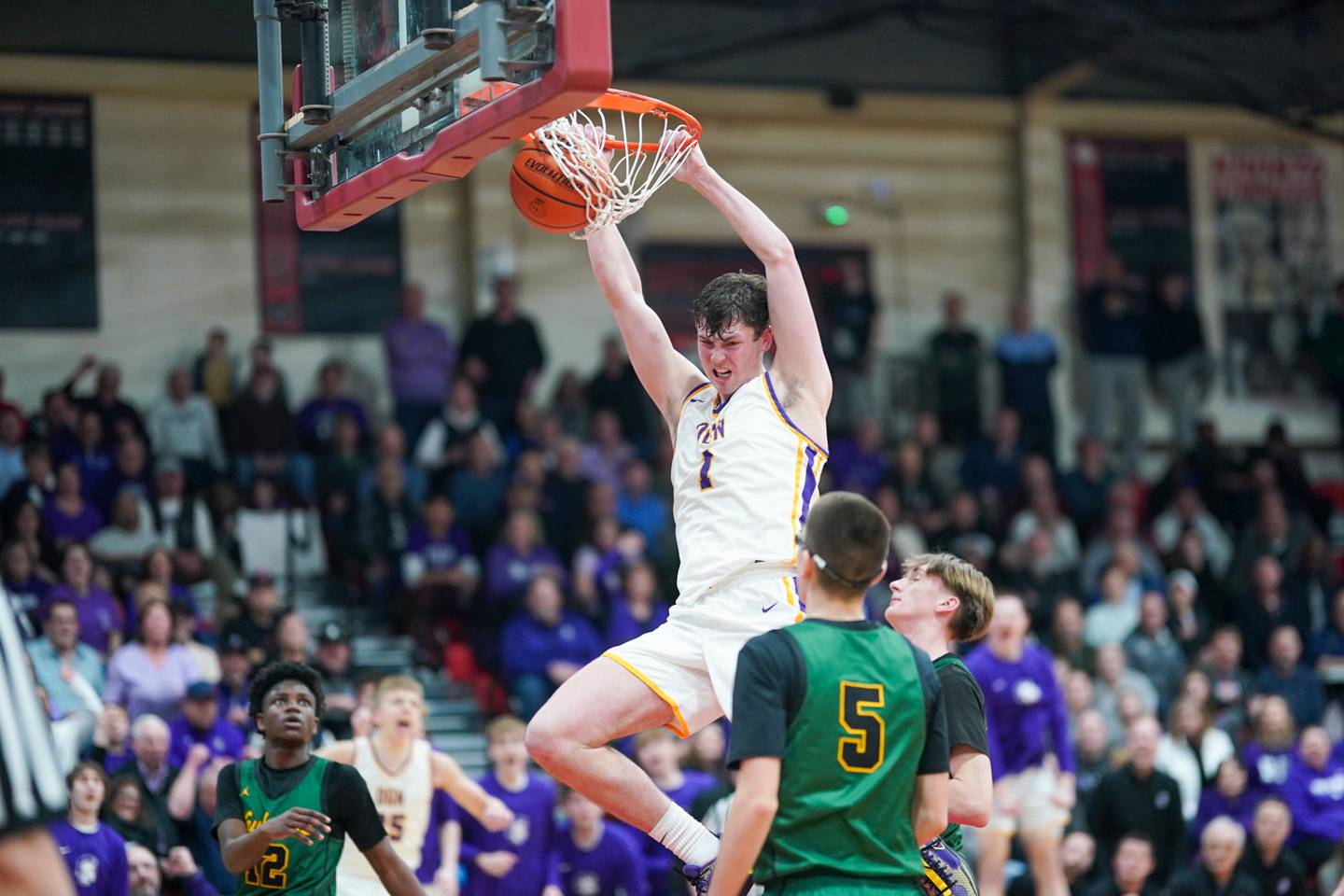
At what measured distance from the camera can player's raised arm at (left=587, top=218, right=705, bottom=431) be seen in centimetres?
606

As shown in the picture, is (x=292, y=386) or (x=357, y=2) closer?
(x=357, y=2)

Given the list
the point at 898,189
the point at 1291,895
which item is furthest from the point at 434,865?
the point at 898,189

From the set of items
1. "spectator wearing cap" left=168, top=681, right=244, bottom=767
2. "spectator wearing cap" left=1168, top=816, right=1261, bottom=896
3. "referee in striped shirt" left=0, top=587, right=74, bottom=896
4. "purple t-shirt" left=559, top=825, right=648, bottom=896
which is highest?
"referee in striped shirt" left=0, top=587, right=74, bottom=896

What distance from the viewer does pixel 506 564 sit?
45.9 ft

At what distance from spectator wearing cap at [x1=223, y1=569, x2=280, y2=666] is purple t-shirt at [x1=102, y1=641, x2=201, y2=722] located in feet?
2.21

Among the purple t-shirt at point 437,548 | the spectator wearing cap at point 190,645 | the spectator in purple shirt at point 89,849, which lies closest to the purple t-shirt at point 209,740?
the spectator wearing cap at point 190,645

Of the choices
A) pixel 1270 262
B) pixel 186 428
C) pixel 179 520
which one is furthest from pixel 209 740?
pixel 1270 262

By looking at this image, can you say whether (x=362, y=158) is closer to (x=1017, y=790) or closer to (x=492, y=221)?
(x=1017, y=790)

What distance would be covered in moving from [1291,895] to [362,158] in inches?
331

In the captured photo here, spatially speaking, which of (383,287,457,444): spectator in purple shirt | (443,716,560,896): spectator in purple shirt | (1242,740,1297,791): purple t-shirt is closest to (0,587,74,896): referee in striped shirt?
(443,716,560,896): spectator in purple shirt

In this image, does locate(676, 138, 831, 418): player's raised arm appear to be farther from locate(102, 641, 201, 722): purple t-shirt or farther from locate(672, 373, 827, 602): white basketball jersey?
locate(102, 641, 201, 722): purple t-shirt

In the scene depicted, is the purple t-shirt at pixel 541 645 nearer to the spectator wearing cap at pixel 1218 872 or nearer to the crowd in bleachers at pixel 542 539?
the crowd in bleachers at pixel 542 539

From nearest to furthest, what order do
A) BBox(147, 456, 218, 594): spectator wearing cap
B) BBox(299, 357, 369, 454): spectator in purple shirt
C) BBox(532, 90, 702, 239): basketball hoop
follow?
→ 1. BBox(532, 90, 702, 239): basketball hoop
2. BBox(147, 456, 218, 594): spectator wearing cap
3. BBox(299, 357, 369, 454): spectator in purple shirt

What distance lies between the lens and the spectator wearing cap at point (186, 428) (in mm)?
15172
